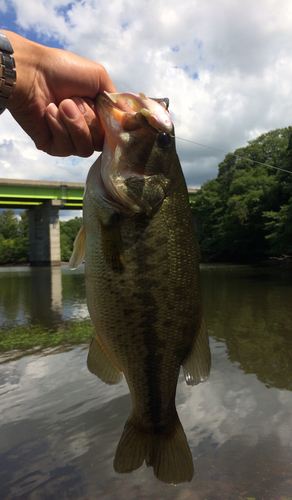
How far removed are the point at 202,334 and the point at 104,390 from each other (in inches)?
159

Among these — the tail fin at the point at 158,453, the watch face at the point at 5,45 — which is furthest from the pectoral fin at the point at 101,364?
the watch face at the point at 5,45

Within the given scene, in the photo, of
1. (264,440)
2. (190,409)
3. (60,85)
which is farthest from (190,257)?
(190,409)

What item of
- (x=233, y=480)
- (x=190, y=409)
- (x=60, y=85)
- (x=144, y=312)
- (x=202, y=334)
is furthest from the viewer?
(x=190, y=409)

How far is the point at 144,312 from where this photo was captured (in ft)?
8.03

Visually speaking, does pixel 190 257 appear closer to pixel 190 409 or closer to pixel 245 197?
pixel 190 409

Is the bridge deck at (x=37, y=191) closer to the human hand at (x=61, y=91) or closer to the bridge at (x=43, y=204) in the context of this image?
the bridge at (x=43, y=204)

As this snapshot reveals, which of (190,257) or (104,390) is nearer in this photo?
(190,257)

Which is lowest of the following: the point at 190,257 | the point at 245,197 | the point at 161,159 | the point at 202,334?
the point at 202,334

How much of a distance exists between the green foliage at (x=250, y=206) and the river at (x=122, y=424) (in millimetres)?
27160

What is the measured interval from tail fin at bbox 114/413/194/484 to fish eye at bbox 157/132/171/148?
200 centimetres

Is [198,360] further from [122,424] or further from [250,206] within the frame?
[250,206]

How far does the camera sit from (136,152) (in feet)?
8.24

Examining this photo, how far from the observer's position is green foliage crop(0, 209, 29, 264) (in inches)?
3597

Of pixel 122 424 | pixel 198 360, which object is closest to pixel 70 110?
pixel 198 360
